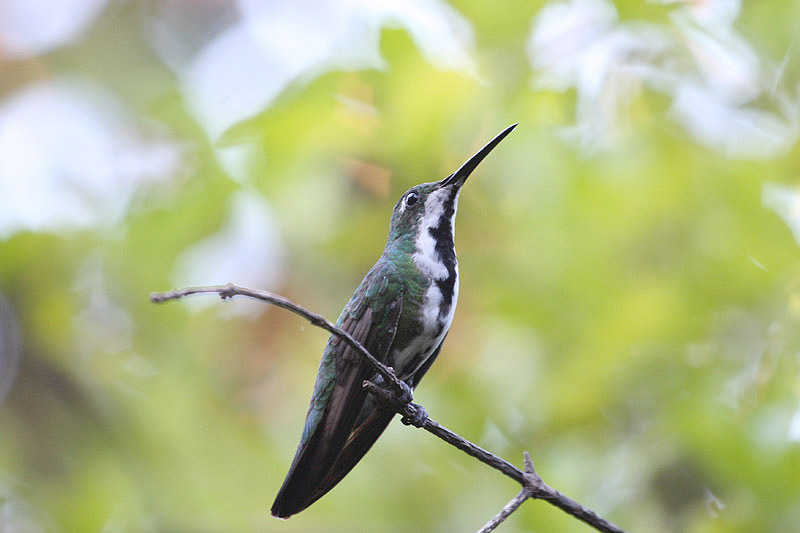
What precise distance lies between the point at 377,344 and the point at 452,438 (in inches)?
30.1

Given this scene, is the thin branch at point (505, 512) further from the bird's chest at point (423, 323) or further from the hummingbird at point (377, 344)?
the bird's chest at point (423, 323)

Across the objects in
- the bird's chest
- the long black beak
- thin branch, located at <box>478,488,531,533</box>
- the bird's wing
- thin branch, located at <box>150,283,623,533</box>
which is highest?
the long black beak

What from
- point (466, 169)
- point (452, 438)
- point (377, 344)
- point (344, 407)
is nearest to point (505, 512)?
point (452, 438)

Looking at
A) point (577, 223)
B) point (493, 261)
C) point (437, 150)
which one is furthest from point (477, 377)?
point (437, 150)

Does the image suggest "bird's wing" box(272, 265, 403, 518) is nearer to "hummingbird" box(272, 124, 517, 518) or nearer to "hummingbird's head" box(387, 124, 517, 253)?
"hummingbird" box(272, 124, 517, 518)

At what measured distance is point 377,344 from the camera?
2.71 metres

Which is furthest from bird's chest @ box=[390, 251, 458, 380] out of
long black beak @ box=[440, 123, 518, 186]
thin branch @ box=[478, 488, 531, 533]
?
thin branch @ box=[478, 488, 531, 533]

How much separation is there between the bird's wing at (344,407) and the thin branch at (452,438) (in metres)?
0.16

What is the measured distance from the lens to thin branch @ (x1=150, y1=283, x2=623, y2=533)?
153 centimetres

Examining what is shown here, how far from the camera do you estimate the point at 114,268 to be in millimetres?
4203

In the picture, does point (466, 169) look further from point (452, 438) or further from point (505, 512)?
point (505, 512)

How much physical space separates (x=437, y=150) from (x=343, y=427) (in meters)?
1.82

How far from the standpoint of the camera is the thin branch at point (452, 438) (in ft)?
5.03

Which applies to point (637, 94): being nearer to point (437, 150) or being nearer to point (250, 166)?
point (437, 150)
